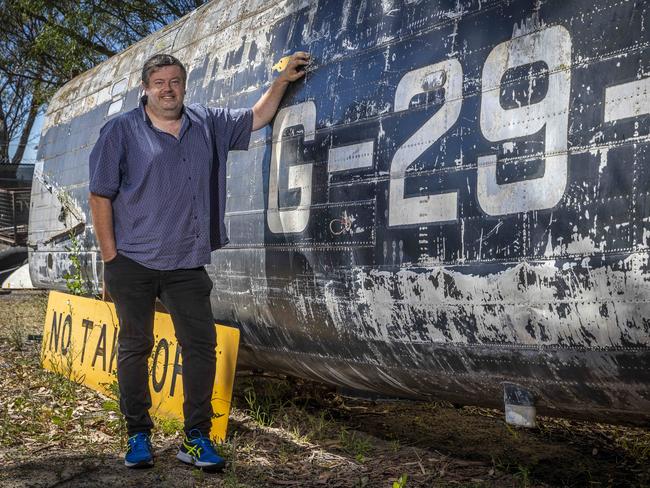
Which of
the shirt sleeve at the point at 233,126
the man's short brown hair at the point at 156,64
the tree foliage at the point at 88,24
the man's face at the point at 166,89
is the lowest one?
the shirt sleeve at the point at 233,126

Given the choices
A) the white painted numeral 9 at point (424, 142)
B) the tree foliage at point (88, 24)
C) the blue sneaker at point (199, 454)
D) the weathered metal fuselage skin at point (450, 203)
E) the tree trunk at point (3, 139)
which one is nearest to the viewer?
the weathered metal fuselage skin at point (450, 203)

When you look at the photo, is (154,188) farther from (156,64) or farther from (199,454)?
(199,454)

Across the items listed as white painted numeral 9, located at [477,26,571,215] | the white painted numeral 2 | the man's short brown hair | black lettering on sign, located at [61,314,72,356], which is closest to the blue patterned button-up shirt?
the man's short brown hair

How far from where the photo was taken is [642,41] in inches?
94.8

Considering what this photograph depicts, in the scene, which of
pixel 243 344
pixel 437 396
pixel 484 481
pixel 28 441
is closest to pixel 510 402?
pixel 437 396

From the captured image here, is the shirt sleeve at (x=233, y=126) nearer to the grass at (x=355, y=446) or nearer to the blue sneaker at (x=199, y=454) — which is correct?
the blue sneaker at (x=199, y=454)

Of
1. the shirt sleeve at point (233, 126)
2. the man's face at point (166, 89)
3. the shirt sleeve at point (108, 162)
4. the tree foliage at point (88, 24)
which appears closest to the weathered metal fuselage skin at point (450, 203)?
the shirt sleeve at point (233, 126)

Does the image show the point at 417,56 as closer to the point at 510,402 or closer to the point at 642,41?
the point at 642,41

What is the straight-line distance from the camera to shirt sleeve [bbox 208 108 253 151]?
3.93 meters

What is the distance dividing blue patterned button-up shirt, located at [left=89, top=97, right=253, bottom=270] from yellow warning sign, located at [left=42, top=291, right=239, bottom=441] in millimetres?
627

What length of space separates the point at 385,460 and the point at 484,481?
530 millimetres

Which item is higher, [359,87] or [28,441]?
[359,87]

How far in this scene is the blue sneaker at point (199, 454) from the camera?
3.50m

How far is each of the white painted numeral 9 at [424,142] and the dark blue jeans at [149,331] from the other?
105 cm
